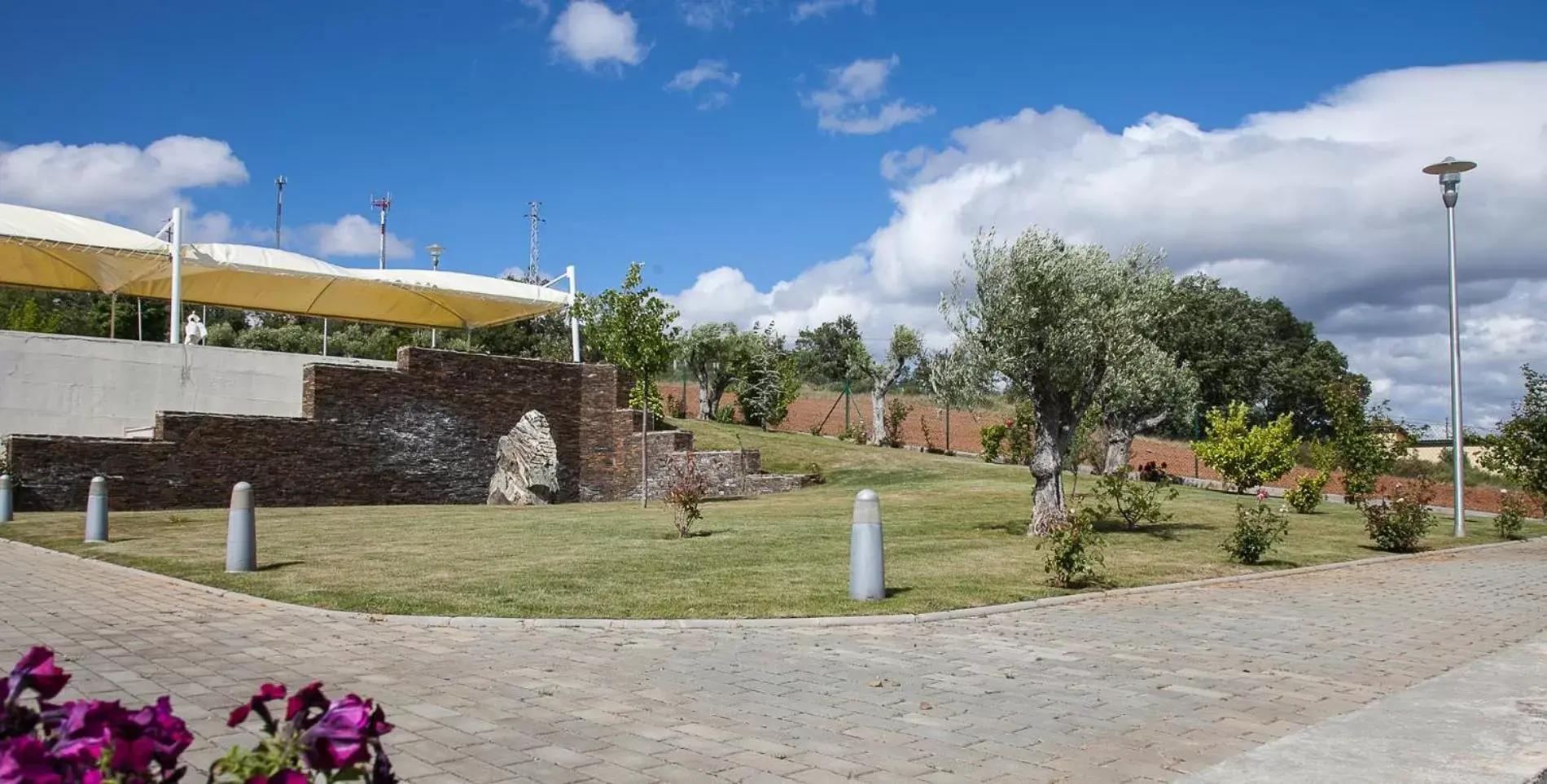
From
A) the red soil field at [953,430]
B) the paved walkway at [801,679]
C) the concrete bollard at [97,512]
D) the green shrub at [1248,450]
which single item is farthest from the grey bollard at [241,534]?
the red soil field at [953,430]

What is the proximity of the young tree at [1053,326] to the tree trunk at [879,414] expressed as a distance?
24.0 meters

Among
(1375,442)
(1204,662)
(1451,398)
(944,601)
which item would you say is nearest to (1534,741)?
(1204,662)

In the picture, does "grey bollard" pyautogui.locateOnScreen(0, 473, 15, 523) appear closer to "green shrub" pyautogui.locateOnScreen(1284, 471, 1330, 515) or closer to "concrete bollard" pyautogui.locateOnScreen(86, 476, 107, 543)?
"concrete bollard" pyautogui.locateOnScreen(86, 476, 107, 543)

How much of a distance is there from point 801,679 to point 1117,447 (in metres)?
29.9

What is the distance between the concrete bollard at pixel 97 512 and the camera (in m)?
13.8

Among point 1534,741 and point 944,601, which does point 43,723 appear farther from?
point 944,601

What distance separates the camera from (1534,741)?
15.9ft

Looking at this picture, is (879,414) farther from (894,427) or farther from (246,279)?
(246,279)

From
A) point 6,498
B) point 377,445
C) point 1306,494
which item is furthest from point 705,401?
point 6,498

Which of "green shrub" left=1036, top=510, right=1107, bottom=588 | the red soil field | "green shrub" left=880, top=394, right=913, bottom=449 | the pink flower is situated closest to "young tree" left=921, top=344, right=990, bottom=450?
"green shrub" left=1036, top=510, right=1107, bottom=588

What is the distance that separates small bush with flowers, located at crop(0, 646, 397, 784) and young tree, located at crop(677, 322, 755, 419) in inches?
1536

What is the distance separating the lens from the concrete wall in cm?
2134

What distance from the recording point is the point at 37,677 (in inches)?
78.3

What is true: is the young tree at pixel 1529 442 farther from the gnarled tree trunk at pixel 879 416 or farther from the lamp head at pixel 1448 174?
the gnarled tree trunk at pixel 879 416
